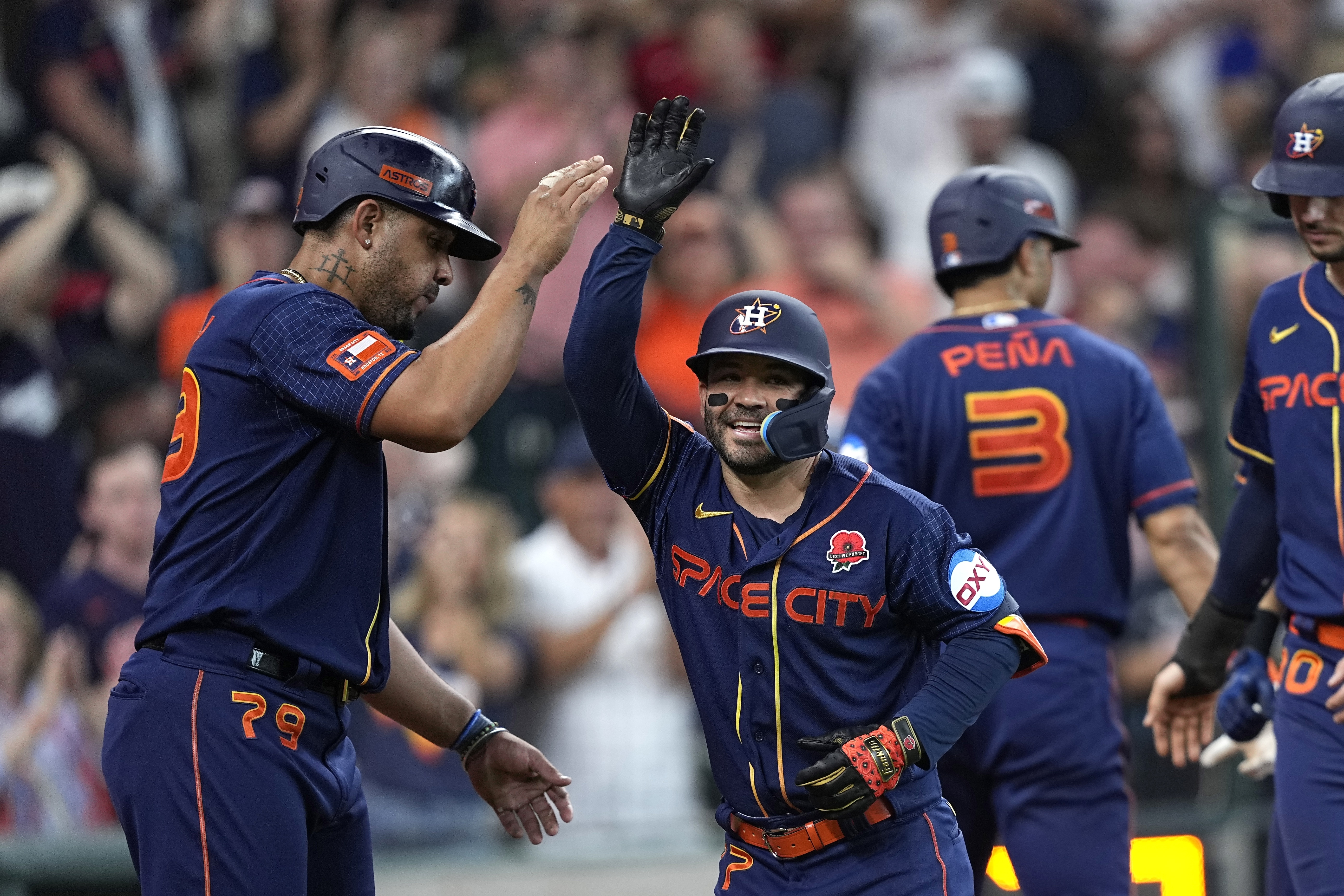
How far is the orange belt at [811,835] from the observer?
4039mm

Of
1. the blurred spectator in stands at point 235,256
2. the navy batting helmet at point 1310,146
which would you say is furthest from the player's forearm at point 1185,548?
the blurred spectator in stands at point 235,256

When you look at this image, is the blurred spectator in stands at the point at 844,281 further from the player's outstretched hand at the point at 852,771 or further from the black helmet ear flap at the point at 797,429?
the player's outstretched hand at the point at 852,771

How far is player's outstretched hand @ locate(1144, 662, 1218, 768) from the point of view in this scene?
5.29 meters

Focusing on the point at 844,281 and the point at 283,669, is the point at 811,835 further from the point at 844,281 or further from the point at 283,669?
the point at 844,281

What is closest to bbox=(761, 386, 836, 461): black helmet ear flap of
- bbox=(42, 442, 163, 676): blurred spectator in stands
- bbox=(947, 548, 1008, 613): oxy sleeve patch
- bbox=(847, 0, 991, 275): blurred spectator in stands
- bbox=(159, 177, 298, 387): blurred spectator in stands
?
bbox=(947, 548, 1008, 613): oxy sleeve patch

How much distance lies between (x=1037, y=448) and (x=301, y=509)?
2663 millimetres

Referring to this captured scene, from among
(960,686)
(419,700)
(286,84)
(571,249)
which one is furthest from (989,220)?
(286,84)

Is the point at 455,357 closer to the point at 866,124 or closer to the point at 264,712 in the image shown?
the point at 264,712

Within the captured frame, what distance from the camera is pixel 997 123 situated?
10.4m

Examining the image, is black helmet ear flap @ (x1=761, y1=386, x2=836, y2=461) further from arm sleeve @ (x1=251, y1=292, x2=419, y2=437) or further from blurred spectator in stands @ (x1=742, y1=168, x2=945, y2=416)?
blurred spectator in stands @ (x1=742, y1=168, x2=945, y2=416)

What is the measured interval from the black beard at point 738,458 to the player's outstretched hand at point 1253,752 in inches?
81.2

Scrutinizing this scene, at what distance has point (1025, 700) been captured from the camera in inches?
215

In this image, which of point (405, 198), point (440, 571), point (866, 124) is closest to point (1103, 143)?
point (866, 124)

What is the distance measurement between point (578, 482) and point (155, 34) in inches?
143
